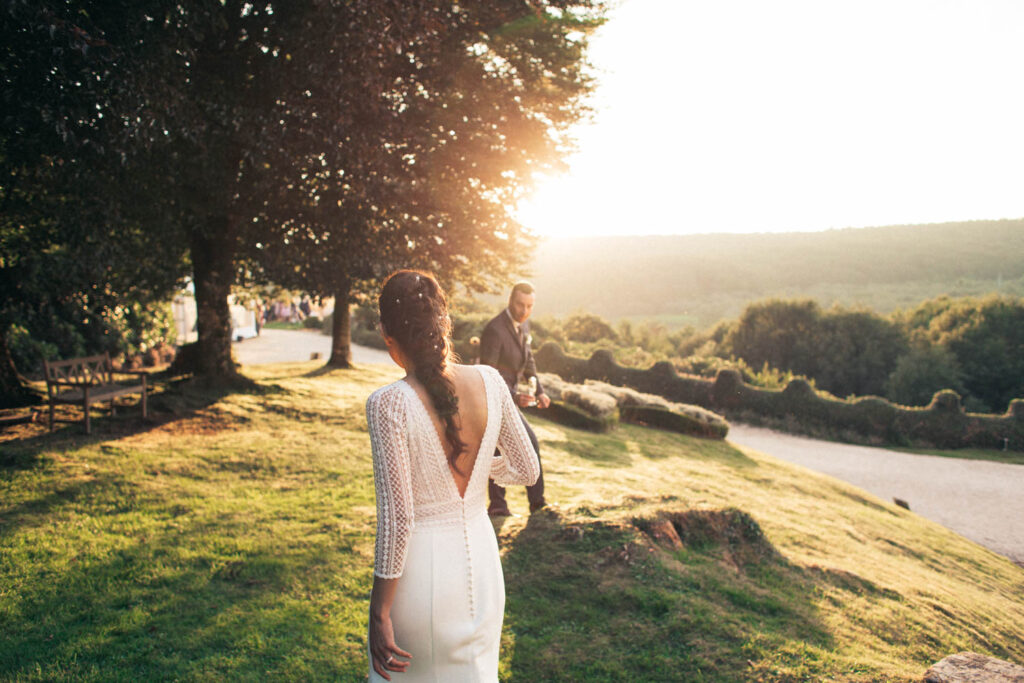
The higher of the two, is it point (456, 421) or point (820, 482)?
point (456, 421)

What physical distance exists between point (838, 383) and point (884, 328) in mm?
5375

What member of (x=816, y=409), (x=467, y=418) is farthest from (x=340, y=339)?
(x=467, y=418)

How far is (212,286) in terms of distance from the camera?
40.4 ft

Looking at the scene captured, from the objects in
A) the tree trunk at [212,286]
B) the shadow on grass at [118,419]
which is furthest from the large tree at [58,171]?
the shadow on grass at [118,419]

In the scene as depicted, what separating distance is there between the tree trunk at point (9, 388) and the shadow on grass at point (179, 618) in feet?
23.3

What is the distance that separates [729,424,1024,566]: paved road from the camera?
11.6 metres

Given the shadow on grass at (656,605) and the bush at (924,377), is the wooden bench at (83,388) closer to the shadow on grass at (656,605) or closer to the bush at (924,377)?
the shadow on grass at (656,605)

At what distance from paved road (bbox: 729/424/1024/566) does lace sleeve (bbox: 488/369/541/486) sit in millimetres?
11594

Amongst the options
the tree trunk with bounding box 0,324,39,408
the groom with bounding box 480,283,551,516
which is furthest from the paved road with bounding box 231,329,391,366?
the groom with bounding box 480,283,551,516

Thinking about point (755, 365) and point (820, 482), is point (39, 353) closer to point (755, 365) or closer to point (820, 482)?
point (820, 482)

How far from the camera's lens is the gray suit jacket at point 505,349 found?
19.8 ft

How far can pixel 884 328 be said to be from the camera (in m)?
41.7

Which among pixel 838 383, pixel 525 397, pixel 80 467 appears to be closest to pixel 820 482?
Answer: pixel 525 397

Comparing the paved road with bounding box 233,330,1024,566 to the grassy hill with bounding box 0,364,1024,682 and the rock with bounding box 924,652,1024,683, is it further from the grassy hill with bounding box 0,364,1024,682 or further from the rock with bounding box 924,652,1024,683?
the rock with bounding box 924,652,1024,683
